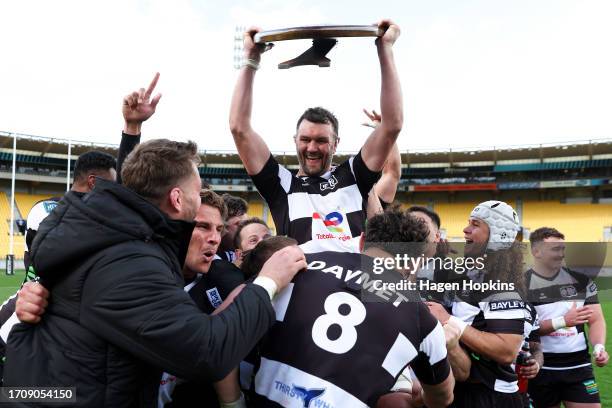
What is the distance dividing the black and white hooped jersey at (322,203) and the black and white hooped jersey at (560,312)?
7.60 feet

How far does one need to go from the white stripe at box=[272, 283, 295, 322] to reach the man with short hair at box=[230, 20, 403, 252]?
0.90 m

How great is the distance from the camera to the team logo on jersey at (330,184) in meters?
2.92

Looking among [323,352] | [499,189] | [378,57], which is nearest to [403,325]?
[323,352]

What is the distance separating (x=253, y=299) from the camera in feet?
5.34

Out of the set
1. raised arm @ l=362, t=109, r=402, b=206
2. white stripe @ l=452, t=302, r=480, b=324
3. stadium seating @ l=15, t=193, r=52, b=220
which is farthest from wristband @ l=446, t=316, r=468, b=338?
stadium seating @ l=15, t=193, r=52, b=220

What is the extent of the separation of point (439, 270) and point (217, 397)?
1.67m

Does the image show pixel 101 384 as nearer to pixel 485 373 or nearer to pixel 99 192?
pixel 99 192

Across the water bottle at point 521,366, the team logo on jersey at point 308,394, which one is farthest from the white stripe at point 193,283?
the water bottle at point 521,366

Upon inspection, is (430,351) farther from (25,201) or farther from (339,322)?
(25,201)

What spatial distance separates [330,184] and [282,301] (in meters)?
1.20

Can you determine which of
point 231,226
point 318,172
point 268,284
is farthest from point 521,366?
point 231,226

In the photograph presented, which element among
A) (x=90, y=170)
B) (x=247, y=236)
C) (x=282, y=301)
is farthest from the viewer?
(x=247, y=236)

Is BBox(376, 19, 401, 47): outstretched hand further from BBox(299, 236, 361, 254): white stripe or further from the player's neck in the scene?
the player's neck

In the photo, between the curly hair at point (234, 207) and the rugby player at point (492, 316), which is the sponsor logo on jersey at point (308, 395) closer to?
the rugby player at point (492, 316)
